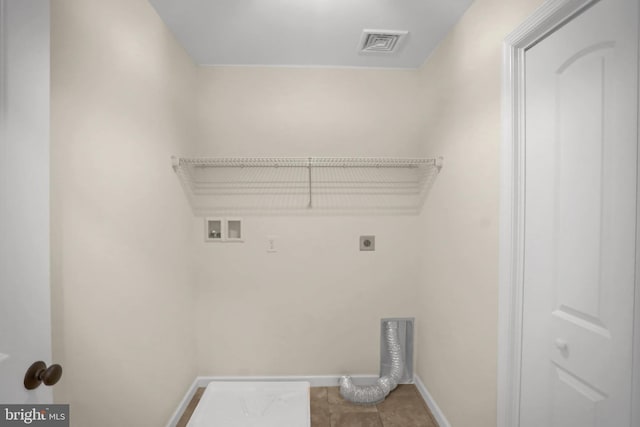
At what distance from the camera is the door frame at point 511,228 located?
1294 millimetres

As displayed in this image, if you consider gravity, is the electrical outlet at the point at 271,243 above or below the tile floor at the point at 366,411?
above

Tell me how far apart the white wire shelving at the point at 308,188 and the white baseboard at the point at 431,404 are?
4.38 feet

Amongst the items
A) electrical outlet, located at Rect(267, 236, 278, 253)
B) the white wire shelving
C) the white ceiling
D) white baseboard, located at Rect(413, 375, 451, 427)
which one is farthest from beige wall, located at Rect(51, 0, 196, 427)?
white baseboard, located at Rect(413, 375, 451, 427)

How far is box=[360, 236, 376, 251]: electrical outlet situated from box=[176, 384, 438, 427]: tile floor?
112cm

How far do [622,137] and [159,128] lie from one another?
2.07 meters

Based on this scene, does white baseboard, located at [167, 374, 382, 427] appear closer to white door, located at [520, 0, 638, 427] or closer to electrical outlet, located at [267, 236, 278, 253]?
electrical outlet, located at [267, 236, 278, 253]

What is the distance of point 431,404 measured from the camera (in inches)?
82.9

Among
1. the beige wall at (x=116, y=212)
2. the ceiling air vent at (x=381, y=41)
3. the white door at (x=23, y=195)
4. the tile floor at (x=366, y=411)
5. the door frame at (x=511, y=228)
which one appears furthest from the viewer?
the tile floor at (x=366, y=411)

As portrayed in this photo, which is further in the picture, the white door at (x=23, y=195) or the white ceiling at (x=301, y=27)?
the white ceiling at (x=301, y=27)

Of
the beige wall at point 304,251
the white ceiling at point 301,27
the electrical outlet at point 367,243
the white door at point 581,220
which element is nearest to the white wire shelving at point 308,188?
the beige wall at point 304,251

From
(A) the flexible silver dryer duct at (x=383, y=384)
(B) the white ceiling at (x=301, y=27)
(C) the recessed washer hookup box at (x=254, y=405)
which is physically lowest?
(C) the recessed washer hookup box at (x=254, y=405)

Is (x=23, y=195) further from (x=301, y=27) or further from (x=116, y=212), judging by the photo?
(x=301, y=27)

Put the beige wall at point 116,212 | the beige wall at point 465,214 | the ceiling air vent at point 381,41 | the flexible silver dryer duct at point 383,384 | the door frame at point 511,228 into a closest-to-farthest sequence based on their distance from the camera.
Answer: the beige wall at point 116,212
the door frame at point 511,228
the beige wall at point 465,214
the ceiling air vent at point 381,41
the flexible silver dryer duct at point 383,384

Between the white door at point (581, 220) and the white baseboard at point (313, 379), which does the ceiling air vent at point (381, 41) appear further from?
the white baseboard at point (313, 379)
